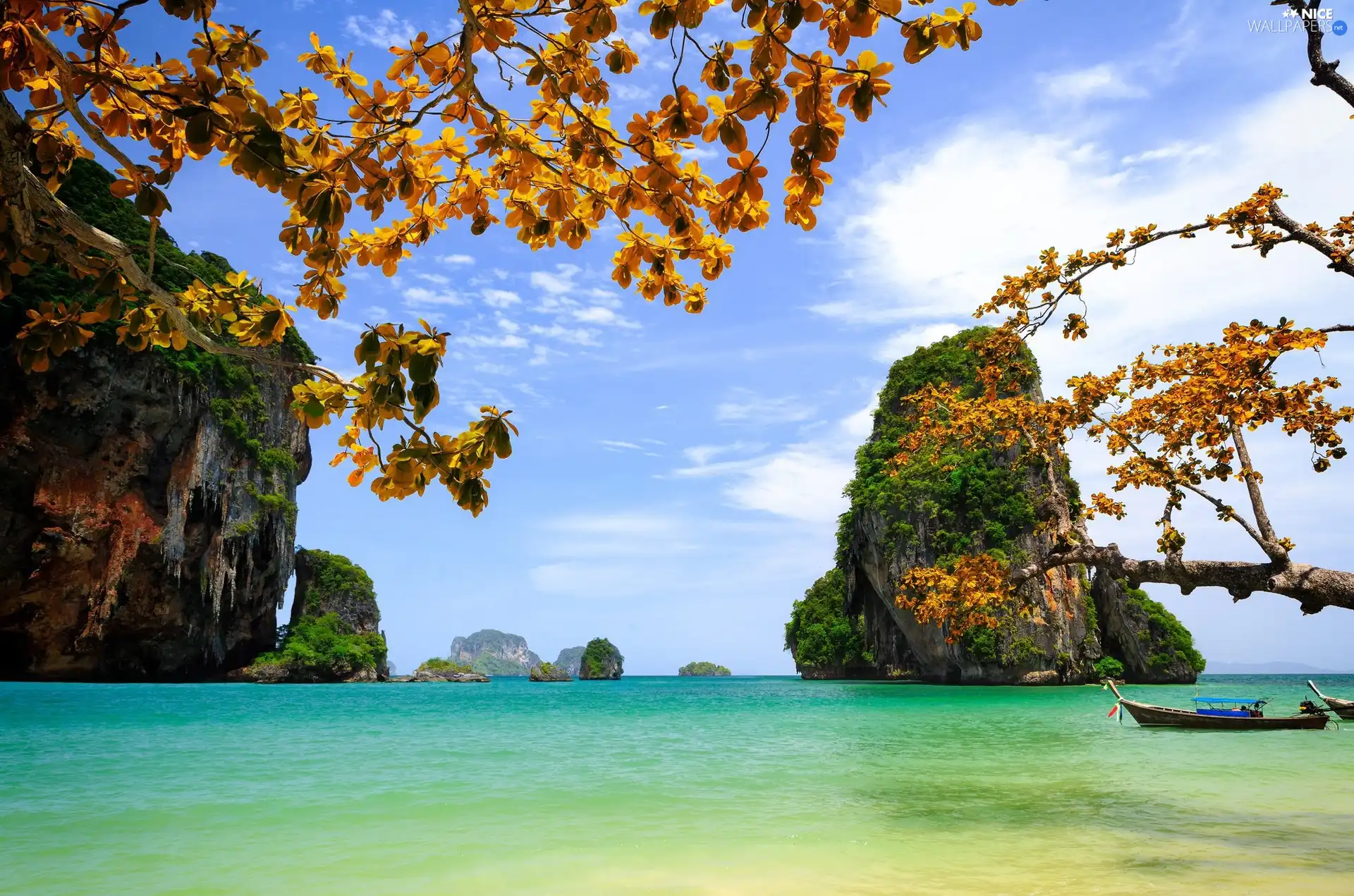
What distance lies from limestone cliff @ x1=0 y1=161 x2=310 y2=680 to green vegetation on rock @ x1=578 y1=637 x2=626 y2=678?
226 ft

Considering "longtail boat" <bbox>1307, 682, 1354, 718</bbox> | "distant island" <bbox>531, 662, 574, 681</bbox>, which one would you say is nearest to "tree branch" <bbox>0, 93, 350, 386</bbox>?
"longtail boat" <bbox>1307, 682, 1354, 718</bbox>

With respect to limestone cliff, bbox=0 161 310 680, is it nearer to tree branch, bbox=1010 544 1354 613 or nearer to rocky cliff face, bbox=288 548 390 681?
rocky cliff face, bbox=288 548 390 681

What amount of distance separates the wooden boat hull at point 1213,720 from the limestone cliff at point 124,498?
26.3 m

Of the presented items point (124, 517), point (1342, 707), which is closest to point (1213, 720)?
point (1342, 707)

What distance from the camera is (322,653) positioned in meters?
47.9

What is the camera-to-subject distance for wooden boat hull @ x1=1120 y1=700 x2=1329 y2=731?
1512 cm

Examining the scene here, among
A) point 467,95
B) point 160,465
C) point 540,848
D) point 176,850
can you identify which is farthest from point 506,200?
point 160,465

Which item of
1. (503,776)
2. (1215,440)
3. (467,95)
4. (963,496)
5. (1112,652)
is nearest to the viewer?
(467,95)

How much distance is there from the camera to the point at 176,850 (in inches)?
246

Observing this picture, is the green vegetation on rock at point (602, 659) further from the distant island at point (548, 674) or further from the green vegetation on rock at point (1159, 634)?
the green vegetation on rock at point (1159, 634)

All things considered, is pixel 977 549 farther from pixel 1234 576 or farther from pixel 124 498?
pixel 124 498

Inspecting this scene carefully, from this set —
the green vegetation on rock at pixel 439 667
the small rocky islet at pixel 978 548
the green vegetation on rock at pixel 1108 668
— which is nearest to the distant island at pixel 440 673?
the green vegetation on rock at pixel 439 667

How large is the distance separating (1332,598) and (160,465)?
127 ft

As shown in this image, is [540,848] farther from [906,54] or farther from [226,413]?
[226,413]
